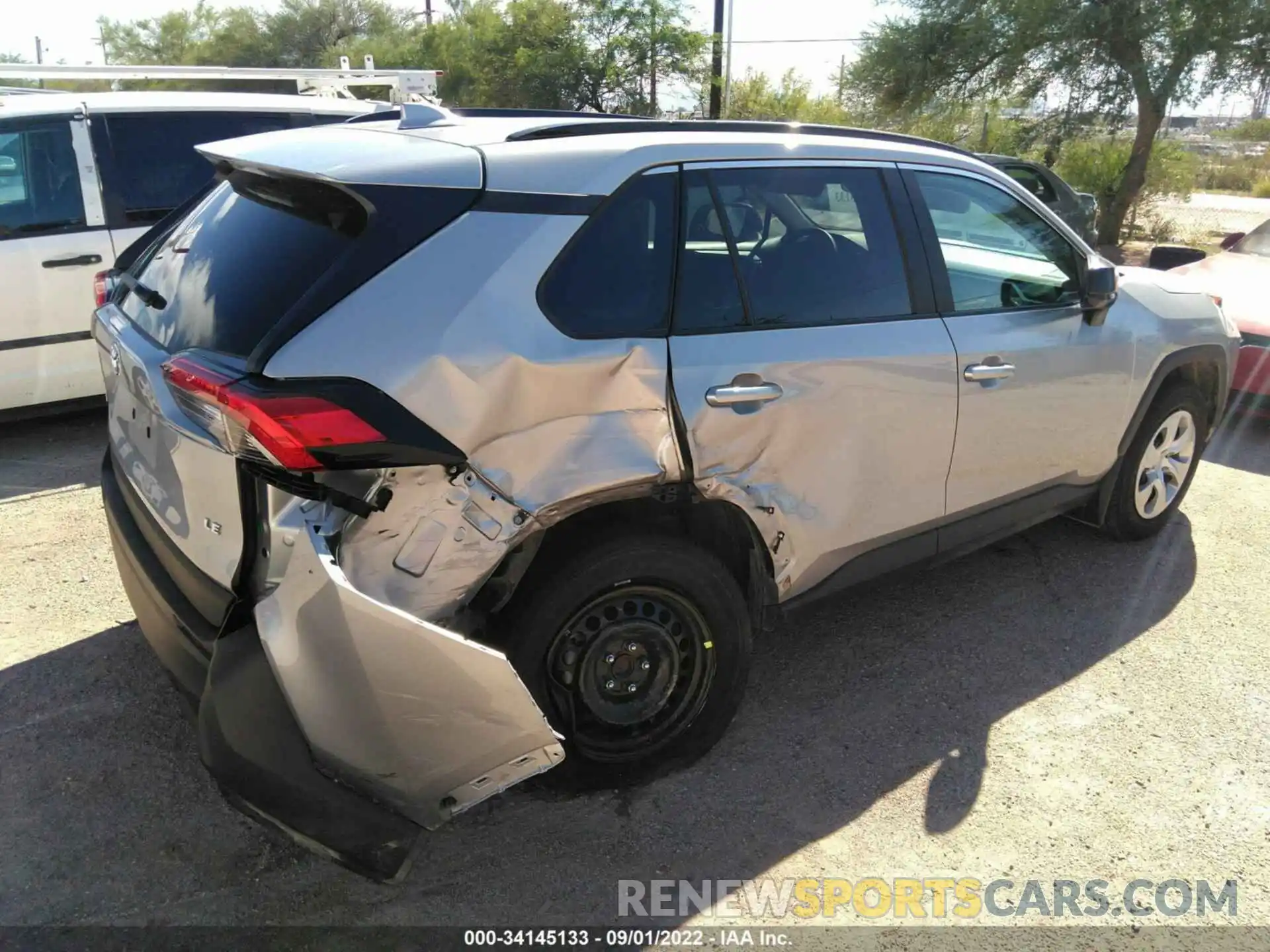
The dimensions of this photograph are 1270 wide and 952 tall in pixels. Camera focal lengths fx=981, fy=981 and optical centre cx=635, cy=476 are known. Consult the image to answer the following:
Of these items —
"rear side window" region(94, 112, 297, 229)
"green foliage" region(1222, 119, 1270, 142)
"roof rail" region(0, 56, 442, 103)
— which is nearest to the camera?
"rear side window" region(94, 112, 297, 229)

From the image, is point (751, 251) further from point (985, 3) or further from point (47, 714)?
point (985, 3)

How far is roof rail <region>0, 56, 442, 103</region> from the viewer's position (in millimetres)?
6773

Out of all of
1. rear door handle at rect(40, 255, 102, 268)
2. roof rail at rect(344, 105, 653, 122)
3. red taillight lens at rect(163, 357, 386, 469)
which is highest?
roof rail at rect(344, 105, 653, 122)

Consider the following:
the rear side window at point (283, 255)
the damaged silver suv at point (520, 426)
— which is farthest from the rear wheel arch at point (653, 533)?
the rear side window at point (283, 255)

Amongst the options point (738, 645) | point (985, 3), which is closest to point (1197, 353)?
point (738, 645)

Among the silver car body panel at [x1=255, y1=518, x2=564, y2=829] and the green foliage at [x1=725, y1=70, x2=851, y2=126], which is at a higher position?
the green foliage at [x1=725, y1=70, x2=851, y2=126]

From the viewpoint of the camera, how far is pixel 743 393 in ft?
9.24

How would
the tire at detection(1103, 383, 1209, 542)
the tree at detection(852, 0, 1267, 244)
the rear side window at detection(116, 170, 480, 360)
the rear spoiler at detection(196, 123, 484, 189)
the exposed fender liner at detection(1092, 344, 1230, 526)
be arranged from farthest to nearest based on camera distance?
the tree at detection(852, 0, 1267, 244)
the tire at detection(1103, 383, 1209, 542)
the exposed fender liner at detection(1092, 344, 1230, 526)
the rear spoiler at detection(196, 123, 484, 189)
the rear side window at detection(116, 170, 480, 360)

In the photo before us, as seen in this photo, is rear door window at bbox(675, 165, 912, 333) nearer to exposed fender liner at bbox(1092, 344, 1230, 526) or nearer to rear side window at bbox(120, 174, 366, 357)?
rear side window at bbox(120, 174, 366, 357)

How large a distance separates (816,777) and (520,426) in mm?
1501

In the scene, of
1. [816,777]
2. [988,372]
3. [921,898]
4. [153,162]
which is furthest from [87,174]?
[921,898]

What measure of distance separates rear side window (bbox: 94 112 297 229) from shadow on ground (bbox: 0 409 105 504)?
129cm

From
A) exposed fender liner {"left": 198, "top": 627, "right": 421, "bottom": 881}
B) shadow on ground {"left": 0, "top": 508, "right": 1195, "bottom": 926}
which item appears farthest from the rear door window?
exposed fender liner {"left": 198, "top": 627, "right": 421, "bottom": 881}

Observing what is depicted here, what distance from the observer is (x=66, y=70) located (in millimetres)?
6898
